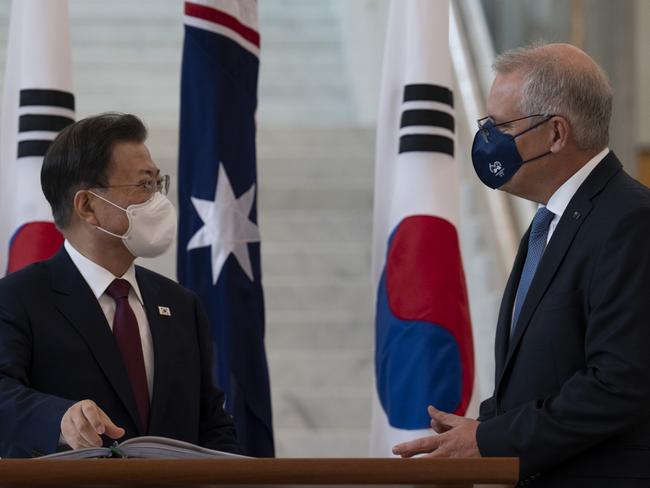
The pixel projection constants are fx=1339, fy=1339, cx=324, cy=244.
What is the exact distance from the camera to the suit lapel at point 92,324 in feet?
9.84

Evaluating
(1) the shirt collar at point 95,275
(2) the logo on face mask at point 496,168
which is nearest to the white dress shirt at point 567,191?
(2) the logo on face mask at point 496,168

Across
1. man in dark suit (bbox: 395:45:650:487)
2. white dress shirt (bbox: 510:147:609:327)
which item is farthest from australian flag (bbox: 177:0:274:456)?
white dress shirt (bbox: 510:147:609:327)

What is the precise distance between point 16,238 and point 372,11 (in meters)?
5.10

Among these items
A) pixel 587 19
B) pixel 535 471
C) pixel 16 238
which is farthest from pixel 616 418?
pixel 587 19

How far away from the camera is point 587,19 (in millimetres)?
7344

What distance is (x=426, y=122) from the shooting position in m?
4.29

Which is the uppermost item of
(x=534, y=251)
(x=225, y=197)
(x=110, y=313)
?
(x=225, y=197)

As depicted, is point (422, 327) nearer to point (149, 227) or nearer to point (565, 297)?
point (149, 227)

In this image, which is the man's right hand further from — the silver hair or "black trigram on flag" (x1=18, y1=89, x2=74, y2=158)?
"black trigram on flag" (x1=18, y1=89, x2=74, y2=158)

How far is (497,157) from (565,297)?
393 millimetres

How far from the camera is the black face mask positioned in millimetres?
2887

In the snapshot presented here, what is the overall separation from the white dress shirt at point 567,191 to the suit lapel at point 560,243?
0.02 meters

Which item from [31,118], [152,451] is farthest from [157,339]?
[31,118]

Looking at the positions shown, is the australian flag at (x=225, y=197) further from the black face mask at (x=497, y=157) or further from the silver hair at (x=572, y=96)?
the silver hair at (x=572, y=96)
